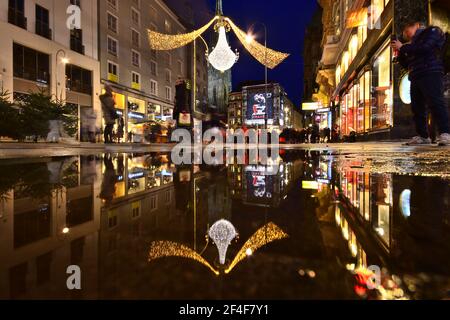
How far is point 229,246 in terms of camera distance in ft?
2.99

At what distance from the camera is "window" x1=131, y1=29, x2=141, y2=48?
31.8 metres

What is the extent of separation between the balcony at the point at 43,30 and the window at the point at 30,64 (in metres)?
1.29

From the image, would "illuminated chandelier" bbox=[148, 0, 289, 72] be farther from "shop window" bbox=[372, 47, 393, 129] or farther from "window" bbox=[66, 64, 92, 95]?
"window" bbox=[66, 64, 92, 95]

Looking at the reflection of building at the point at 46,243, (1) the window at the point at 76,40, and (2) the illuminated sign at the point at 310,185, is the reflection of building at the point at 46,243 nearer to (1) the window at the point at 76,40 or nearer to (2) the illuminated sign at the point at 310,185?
(2) the illuminated sign at the point at 310,185

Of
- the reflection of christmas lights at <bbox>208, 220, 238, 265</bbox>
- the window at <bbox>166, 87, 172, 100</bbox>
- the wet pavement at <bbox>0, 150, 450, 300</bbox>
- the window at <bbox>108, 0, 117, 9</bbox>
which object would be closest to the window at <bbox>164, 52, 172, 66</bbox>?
the window at <bbox>166, 87, 172, 100</bbox>

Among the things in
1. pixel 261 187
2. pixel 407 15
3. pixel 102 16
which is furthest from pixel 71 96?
pixel 261 187

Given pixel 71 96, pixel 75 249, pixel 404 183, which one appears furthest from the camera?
pixel 71 96

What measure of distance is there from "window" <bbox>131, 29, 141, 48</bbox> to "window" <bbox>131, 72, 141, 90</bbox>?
293 centimetres

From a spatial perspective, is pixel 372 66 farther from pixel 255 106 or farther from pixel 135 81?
pixel 255 106

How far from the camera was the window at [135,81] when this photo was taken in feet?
104

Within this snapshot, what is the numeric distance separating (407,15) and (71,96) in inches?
856

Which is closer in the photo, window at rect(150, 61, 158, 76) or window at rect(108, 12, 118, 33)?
window at rect(108, 12, 118, 33)

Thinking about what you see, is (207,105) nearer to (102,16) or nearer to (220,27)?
(102,16)

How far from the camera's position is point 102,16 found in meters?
27.1
